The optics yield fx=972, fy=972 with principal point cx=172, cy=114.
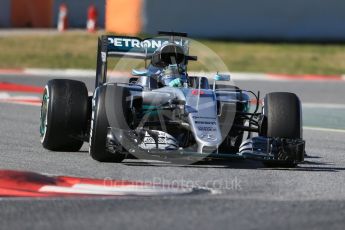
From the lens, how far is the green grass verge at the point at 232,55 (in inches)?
917

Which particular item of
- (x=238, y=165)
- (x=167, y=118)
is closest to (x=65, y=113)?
(x=167, y=118)

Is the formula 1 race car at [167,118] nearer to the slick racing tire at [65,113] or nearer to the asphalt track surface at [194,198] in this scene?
the slick racing tire at [65,113]

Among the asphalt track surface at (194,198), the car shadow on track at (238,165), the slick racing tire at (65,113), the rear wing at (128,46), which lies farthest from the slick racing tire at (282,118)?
the slick racing tire at (65,113)

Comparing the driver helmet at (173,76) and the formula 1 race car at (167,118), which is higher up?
the driver helmet at (173,76)

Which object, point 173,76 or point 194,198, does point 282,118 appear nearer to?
point 173,76

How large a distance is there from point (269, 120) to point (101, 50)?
6.71 feet

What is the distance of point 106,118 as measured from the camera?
879 cm

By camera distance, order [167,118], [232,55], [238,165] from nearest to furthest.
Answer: [167,118] → [238,165] → [232,55]

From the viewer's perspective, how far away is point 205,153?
28.3 feet

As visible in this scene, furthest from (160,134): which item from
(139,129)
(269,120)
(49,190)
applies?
(49,190)

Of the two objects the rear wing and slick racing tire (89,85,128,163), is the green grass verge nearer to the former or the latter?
the rear wing

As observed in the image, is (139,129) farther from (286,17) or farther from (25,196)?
(286,17)

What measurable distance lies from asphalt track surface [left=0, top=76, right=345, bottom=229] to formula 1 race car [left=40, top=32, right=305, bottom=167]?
0.53 feet

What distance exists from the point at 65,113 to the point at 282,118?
2123mm
